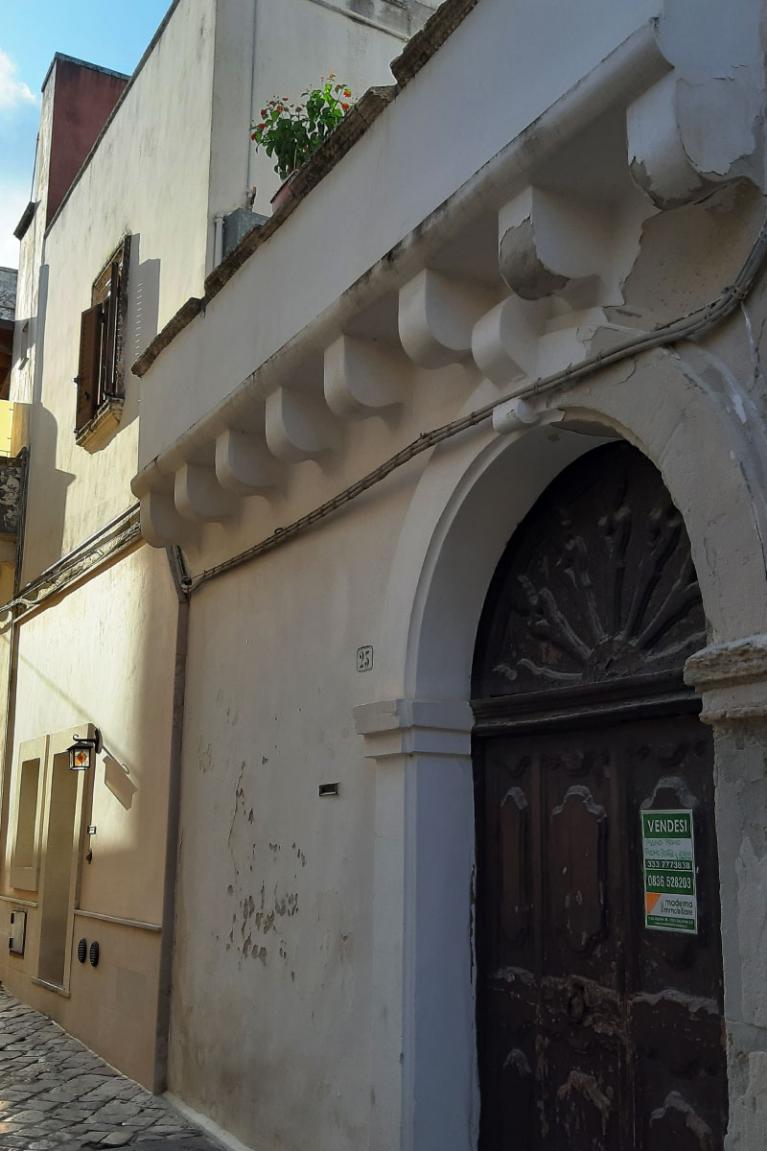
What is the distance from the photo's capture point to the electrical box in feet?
33.9

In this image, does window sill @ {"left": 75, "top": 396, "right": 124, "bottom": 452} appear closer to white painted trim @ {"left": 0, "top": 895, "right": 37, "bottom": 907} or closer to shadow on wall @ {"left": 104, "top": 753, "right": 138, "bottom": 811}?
shadow on wall @ {"left": 104, "top": 753, "right": 138, "bottom": 811}

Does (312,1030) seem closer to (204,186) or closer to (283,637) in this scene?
(283,637)

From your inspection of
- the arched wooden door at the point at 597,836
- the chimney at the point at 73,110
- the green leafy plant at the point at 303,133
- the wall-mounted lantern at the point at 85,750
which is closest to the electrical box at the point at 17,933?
the wall-mounted lantern at the point at 85,750

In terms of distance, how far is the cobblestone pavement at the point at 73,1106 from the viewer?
5.74 m

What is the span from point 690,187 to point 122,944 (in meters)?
6.14

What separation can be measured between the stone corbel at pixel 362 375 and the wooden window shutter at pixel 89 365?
5.77 metres

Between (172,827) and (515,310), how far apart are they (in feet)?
13.6

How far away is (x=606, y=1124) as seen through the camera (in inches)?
141

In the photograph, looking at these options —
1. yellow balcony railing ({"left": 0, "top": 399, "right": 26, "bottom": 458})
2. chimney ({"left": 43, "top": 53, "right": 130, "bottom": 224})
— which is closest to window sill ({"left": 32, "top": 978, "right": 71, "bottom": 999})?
yellow balcony railing ({"left": 0, "top": 399, "right": 26, "bottom": 458})

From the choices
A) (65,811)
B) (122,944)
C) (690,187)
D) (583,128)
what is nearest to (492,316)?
(583,128)

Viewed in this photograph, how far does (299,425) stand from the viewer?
17.0ft

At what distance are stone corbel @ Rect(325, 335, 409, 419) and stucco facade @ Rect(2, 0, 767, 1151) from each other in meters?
0.01

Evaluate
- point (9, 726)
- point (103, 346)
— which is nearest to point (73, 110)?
point (103, 346)

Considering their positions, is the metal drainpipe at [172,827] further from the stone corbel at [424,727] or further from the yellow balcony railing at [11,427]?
the yellow balcony railing at [11,427]
